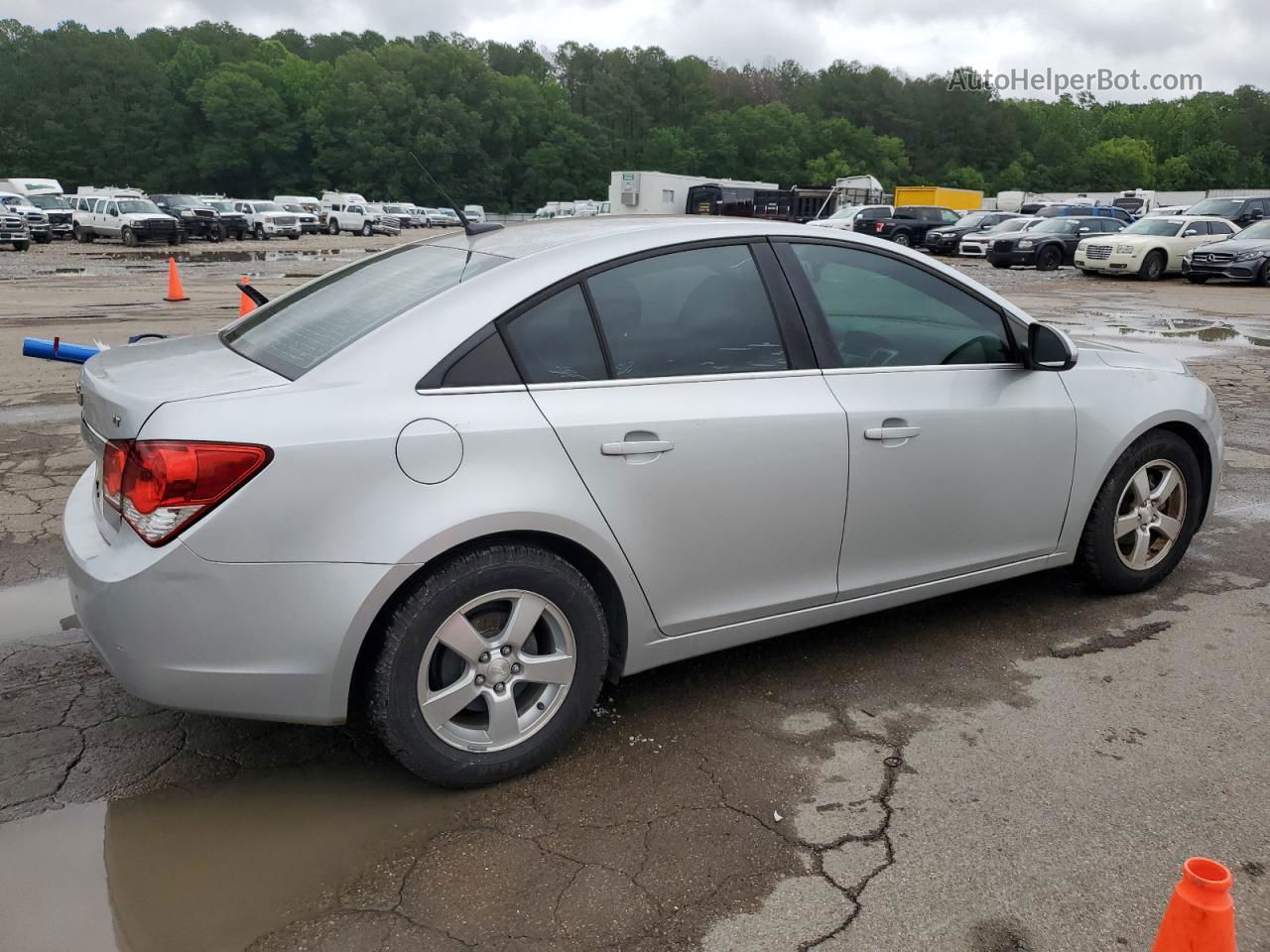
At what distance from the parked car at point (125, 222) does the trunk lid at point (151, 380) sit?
35.5m

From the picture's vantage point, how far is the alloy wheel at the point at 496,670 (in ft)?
9.46

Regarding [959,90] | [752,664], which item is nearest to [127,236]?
[752,664]

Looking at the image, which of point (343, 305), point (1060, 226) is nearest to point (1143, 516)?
point (343, 305)

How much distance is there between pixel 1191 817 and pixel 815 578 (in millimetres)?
1251

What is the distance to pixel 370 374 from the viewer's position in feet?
9.41

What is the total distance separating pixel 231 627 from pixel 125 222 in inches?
1470

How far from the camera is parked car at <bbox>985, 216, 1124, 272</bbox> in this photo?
29312mm

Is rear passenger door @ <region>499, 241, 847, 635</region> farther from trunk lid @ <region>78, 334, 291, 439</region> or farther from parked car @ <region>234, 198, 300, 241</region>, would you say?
parked car @ <region>234, 198, 300, 241</region>

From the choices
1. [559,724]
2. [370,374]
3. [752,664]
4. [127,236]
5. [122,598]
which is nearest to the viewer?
[122,598]

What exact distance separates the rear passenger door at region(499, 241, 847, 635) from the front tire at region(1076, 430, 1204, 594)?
4.59 ft

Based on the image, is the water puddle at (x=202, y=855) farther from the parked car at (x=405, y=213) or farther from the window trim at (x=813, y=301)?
the parked car at (x=405, y=213)

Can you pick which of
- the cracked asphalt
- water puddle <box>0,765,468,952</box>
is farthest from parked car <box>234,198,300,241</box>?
water puddle <box>0,765,468,952</box>

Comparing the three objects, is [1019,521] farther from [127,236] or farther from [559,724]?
[127,236]

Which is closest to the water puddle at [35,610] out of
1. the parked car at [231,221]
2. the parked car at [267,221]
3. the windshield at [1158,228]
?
the windshield at [1158,228]
